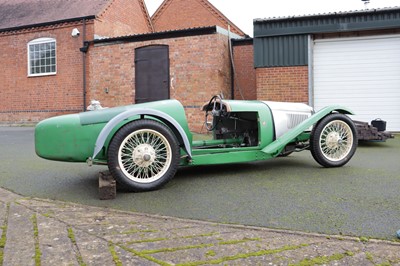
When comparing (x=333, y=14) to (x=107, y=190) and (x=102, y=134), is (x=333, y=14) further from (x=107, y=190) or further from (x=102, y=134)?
(x=107, y=190)

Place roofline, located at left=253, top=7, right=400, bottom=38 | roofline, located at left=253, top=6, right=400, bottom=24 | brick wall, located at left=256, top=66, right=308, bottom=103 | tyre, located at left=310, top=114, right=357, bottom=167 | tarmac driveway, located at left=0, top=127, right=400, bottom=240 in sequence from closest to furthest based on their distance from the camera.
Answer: tarmac driveway, located at left=0, top=127, right=400, bottom=240, tyre, located at left=310, top=114, right=357, bottom=167, roofline, located at left=253, top=6, right=400, bottom=24, roofline, located at left=253, top=7, right=400, bottom=38, brick wall, located at left=256, top=66, right=308, bottom=103

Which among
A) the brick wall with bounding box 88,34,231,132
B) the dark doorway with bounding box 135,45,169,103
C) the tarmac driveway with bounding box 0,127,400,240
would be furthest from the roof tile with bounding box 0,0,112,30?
the tarmac driveway with bounding box 0,127,400,240

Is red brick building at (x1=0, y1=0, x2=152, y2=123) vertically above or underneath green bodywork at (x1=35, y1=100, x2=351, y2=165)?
above

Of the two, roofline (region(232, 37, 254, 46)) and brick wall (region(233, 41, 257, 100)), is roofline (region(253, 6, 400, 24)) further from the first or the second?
brick wall (region(233, 41, 257, 100))

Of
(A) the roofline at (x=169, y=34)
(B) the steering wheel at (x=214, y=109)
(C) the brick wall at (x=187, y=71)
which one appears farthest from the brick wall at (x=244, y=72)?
(B) the steering wheel at (x=214, y=109)

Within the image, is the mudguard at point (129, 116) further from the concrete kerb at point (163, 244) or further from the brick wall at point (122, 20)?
the brick wall at point (122, 20)

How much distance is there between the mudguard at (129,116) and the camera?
168 inches

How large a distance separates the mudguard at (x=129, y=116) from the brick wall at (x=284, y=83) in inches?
325

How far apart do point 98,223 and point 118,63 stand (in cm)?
1288

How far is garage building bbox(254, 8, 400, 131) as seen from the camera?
467 inches

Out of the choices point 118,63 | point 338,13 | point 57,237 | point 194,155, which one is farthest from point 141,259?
point 118,63

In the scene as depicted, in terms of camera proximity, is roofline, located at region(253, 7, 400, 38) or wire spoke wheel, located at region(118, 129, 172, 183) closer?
wire spoke wheel, located at region(118, 129, 172, 183)

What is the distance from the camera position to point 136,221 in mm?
3367

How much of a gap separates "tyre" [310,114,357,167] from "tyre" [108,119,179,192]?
232cm
